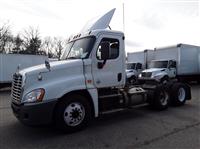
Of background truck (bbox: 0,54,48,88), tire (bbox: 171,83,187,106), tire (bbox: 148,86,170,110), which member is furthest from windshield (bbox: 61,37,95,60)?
background truck (bbox: 0,54,48,88)

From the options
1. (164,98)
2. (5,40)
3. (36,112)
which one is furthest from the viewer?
(5,40)

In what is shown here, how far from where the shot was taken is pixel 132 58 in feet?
71.7

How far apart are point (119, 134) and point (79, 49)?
2.57 meters

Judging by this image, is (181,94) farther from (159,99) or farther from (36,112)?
(36,112)

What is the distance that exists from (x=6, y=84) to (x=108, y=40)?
12.7m

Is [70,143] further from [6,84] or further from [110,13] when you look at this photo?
[6,84]

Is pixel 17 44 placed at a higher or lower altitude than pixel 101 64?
higher

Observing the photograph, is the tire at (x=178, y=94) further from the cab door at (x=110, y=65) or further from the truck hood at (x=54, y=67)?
the truck hood at (x=54, y=67)

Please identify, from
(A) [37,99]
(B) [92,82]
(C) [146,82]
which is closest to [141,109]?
(C) [146,82]

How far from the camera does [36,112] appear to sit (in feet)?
15.6

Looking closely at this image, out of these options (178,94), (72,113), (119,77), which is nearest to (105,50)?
(119,77)

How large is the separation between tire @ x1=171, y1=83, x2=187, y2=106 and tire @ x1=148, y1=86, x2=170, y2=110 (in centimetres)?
48

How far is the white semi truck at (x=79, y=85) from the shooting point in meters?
4.87

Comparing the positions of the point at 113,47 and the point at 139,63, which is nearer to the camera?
the point at 113,47
